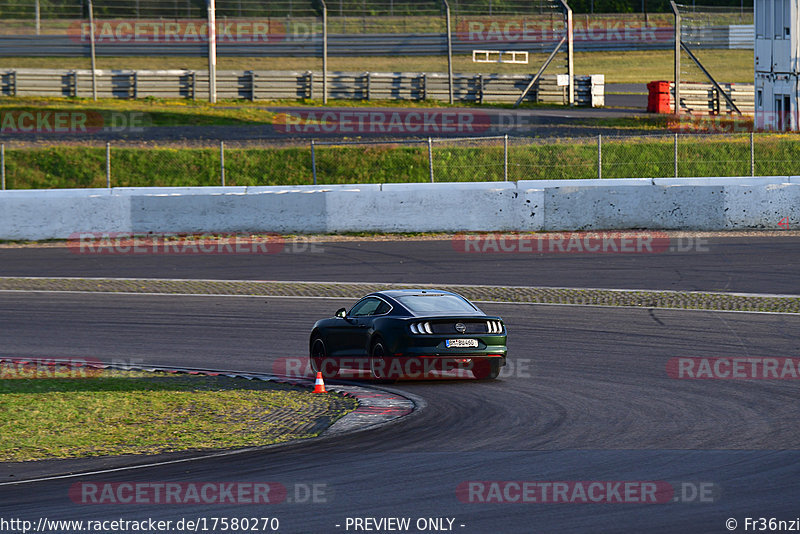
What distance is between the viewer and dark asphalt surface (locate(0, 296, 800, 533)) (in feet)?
26.9

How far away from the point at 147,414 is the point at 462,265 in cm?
1134

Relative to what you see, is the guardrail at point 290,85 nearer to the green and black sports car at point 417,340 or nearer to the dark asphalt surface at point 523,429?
the dark asphalt surface at point 523,429

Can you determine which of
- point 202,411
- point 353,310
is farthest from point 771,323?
point 202,411

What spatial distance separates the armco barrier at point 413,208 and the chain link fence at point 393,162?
12.0ft

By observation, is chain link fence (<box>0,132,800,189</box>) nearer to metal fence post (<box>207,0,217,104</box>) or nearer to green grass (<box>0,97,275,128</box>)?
green grass (<box>0,97,275,128</box>)

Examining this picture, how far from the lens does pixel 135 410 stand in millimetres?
12133

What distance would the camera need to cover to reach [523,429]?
11.1 metres

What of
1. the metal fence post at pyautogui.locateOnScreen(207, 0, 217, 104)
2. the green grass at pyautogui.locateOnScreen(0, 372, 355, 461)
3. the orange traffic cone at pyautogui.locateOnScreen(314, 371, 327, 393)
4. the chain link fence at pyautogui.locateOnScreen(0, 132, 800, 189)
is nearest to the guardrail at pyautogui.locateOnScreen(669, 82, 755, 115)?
the chain link fence at pyautogui.locateOnScreen(0, 132, 800, 189)

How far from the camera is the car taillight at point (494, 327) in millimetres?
13891

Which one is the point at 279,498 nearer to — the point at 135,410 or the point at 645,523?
the point at 645,523

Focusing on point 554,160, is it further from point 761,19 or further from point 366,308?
point 366,308

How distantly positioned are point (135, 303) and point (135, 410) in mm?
7408

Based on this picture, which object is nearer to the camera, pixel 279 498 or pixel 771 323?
pixel 279 498

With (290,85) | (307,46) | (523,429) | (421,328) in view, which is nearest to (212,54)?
(290,85)
